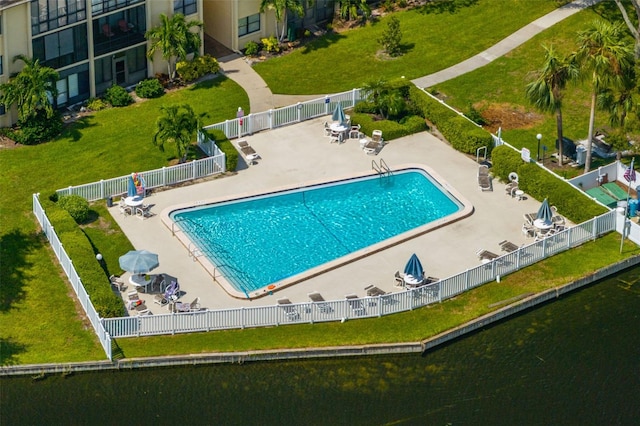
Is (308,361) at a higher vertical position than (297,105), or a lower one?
lower

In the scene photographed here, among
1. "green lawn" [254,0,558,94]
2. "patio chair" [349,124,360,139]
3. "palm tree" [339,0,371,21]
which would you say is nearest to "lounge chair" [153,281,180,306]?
"patio chair" [349,124,360,139]

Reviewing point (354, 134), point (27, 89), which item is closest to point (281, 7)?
point (354, 134)

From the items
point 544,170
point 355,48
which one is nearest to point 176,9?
point 355,48

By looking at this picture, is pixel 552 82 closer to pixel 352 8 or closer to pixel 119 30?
pixel 352 8

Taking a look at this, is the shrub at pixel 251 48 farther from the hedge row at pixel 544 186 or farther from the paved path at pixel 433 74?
the hedge row at pixel 544 186

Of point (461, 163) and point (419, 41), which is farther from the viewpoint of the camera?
point (419, 41)

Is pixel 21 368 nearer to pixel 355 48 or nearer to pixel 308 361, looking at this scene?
pixel 308 361

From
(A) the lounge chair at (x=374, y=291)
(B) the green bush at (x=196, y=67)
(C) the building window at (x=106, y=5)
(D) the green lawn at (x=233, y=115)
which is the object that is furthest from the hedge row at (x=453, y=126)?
(C) the building window at (x=106, y=5)
